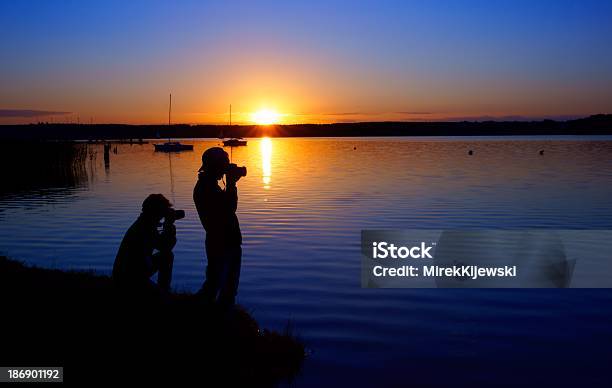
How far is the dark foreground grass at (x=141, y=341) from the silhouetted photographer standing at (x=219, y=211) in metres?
0.78

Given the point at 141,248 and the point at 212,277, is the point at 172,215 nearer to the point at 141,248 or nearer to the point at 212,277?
the point at 141,248

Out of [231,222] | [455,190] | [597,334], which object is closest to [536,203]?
[455,190]

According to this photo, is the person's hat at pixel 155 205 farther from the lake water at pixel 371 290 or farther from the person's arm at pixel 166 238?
the lake water at pixel 371 290

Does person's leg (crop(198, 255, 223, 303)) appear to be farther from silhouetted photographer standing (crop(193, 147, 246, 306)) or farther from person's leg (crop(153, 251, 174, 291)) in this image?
person's leg (crop(153, 251, 174, 291))

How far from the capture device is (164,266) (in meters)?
9.80

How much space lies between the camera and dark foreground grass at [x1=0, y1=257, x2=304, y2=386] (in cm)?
834

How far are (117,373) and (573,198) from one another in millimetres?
32141

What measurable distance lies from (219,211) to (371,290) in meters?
6.52

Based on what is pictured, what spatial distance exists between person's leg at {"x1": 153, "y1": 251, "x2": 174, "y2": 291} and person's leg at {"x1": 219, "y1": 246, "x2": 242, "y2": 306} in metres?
1.01

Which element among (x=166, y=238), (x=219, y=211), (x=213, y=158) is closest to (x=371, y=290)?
(x=166, y=238)

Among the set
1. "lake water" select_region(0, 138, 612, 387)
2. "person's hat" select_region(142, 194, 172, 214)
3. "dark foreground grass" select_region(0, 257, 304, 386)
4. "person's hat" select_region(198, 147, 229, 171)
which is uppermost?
"person's hat" select_region(198, 147, 229, 171)

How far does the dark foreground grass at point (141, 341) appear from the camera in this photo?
27.3 ft

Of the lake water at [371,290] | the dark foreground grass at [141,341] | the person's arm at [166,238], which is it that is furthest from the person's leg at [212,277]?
the lake water at [371,290]

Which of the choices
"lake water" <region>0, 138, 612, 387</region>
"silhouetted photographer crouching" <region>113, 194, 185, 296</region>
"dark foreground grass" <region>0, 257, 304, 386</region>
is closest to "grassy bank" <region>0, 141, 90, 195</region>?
"lake water" <region>0, 138, 612, 387</region>
